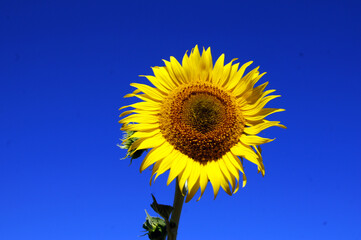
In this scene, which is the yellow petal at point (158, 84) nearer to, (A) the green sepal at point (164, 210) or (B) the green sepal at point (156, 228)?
(A) the green sepal at point (164, 210)

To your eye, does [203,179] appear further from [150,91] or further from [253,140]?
[150,91]

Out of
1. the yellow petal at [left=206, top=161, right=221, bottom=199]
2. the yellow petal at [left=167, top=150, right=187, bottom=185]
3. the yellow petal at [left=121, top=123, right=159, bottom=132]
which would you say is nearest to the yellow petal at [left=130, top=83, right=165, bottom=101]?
the yellow petal at [left=121, top=123, right=159, bottom=132]

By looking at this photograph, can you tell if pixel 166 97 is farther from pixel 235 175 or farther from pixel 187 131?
pixel 235 175

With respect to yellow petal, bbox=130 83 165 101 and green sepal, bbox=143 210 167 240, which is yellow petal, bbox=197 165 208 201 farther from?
yellow petal, bbox=130 83 165 101

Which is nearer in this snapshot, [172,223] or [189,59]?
[172,223]

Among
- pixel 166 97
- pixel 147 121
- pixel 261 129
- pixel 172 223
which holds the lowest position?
pixel 172 223

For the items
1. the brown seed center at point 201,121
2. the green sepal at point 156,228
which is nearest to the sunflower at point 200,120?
the brown seed center at point 201,121

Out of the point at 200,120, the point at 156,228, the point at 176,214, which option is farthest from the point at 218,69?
the point at 156,228

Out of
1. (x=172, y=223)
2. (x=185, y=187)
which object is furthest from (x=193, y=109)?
(x=172, y=223)
